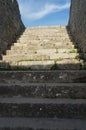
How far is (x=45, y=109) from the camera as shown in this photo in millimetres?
2547

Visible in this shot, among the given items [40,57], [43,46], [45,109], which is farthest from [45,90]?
[43,46]

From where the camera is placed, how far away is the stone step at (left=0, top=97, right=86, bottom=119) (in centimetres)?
251

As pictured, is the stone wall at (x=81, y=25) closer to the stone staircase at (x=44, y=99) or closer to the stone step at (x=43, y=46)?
the stone step at (x=43, y=46)

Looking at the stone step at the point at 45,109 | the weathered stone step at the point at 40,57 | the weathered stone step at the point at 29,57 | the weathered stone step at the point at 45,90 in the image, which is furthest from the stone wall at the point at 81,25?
the stone step at the point at 45,109

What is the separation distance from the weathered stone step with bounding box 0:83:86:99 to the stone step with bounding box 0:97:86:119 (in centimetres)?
20

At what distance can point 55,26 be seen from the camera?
897 centimetres

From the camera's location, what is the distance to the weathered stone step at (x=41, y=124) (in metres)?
2.23

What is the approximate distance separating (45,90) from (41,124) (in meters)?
0.68

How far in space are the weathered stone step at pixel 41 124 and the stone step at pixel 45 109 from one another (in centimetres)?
9

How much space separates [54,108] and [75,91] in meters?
0.47

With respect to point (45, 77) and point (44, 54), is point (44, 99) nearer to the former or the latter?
point (45, 77)

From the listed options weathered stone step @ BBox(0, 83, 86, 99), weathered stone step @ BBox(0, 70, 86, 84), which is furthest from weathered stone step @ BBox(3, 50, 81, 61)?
weathered stone step @ BBox(0, 83, 86, 99)

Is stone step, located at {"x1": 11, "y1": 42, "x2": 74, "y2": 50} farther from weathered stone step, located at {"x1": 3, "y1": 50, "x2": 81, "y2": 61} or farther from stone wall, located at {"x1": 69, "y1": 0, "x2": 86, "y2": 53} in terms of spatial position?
weathered stone step, located at {"x1": 3, "y1": 50, "x2": 81, "y2": 61}

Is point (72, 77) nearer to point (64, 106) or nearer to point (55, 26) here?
point (64, 106)
